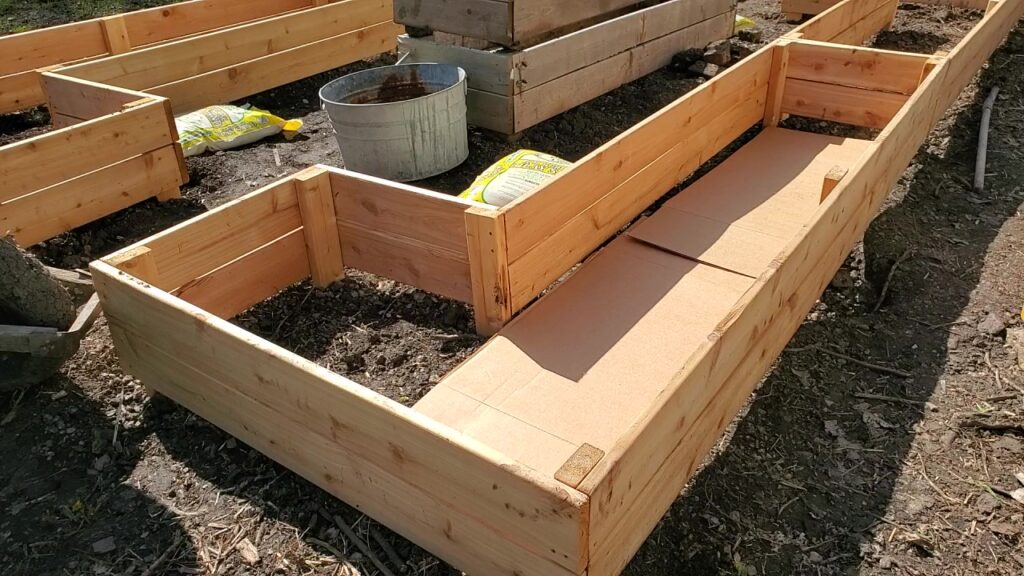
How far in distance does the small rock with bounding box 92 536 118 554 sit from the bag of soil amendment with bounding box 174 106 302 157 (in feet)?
11.8

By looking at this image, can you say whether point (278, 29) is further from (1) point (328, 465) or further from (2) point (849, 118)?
(1) point (328, 465)

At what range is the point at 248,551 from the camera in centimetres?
262

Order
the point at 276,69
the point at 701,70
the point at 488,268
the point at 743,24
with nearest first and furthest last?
the point at 488,268, the point at 276,69, the point at 701,70, the point at 743,24

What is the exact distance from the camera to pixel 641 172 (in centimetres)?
413

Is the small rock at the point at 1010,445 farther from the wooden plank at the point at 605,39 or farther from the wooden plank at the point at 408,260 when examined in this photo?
the wooden plank at the point at 605,39

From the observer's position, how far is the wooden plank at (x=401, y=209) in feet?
11.5

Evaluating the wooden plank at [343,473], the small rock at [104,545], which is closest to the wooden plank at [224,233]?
the wooden plank at [343,473]

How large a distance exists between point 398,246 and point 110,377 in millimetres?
1420

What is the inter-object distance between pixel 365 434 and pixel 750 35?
290 inches

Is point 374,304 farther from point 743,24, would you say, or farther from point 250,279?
point 743,24

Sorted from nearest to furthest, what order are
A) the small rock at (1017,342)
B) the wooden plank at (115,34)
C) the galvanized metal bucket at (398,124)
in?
1. the small rock at (1017,342)
2. the galvanized metal bucket at (398,124)
3. the wooden plank at (115,34)

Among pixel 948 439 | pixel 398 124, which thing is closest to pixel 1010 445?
pixel 948 439

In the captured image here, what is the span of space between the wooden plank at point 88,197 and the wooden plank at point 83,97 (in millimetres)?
448

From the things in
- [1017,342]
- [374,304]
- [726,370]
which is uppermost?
[726,370]
